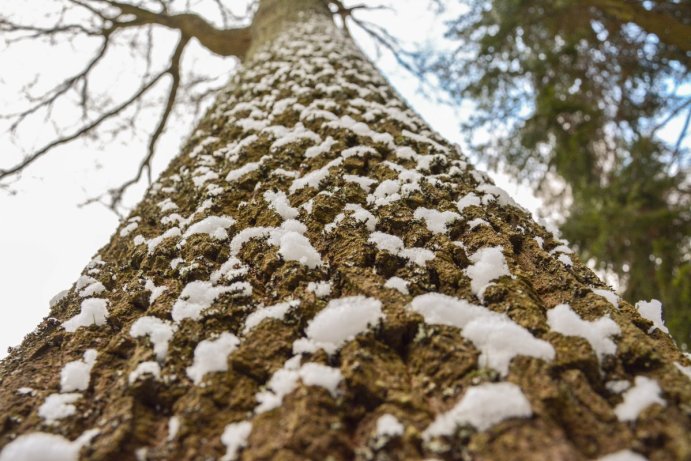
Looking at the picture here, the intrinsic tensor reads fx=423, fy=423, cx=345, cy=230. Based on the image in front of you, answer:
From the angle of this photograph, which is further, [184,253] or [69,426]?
[184,253]

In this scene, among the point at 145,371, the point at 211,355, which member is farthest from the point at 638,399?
the point at 145,371

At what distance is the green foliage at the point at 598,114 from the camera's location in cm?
412

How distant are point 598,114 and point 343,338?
16.5 feet

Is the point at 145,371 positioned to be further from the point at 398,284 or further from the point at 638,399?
the point at 638,399

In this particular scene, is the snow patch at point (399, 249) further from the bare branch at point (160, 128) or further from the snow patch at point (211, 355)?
the bare branch at point (160, 128)

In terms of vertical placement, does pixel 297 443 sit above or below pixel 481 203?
below

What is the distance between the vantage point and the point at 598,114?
4.70m

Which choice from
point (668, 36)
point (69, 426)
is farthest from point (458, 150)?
point (668, 36)

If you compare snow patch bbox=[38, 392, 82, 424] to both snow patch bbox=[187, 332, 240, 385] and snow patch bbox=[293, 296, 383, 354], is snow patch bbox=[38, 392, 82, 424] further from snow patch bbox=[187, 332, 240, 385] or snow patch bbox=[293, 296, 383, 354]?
snow patch bbox=[293, 296, 383, 354]

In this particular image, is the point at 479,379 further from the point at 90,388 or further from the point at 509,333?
the point at 90,388

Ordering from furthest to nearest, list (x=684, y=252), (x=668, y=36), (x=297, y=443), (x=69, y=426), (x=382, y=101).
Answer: (x=684, y=252) < (x=668, y=36) < (x=382, y=101) < (x=69, y=426) < (x=297, y=443)

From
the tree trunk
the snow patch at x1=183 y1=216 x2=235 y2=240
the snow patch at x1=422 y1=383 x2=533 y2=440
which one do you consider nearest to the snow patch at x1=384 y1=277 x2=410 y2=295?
the tree trunk

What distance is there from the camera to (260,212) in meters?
1.28

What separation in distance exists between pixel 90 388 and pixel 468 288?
82 centimetres
